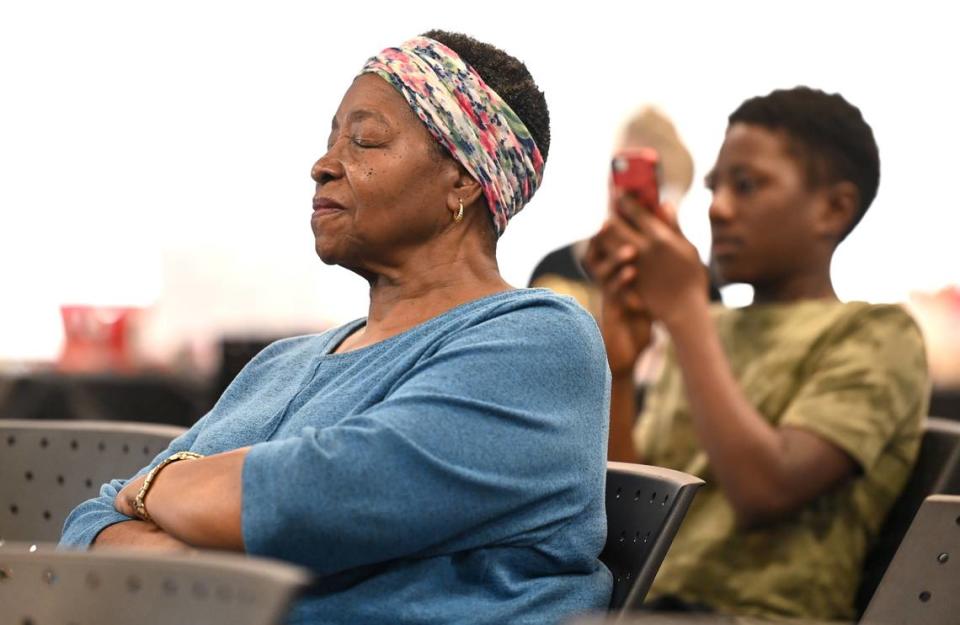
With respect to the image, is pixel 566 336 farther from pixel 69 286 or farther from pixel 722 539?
pixel 69 286

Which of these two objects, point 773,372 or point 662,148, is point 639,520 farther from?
point 662,148

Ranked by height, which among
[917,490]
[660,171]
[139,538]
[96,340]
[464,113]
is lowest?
[96,340]

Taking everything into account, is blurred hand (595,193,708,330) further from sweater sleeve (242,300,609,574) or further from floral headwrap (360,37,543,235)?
sweater sleeve (242,300,609,574)

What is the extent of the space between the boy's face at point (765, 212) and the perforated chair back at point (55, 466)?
1.00 metres

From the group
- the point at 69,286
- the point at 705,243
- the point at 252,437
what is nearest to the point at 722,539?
the point at 252,437

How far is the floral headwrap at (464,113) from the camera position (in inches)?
78.0

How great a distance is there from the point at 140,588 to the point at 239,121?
4978mm

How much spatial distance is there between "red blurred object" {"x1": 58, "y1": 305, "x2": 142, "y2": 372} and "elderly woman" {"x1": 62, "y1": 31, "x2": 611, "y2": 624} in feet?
9.95

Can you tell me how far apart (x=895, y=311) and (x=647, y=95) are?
345 cm

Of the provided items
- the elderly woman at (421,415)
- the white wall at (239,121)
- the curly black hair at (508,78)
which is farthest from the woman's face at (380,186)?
the white wall at (239,121)

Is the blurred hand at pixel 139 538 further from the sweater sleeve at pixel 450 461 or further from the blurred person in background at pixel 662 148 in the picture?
the blurred person in background at pixel 662 148

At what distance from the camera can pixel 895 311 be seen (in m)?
2.32

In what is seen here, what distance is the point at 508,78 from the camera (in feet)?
6.73

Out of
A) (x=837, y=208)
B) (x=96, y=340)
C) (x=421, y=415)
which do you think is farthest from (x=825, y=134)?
(x=96, y=340)
